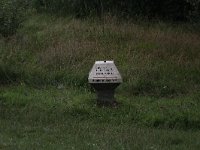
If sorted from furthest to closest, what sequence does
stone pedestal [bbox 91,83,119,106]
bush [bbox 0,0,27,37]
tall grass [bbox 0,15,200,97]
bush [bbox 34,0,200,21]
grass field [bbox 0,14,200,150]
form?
bush [bbox 34,0,200,21] < bush [bbox 0,0,27,37] < tall grass [bbox 0,15,200,97] < stone pedestal [bbox 91,83,119,106] < grass field [bbox 0,14,200,150]

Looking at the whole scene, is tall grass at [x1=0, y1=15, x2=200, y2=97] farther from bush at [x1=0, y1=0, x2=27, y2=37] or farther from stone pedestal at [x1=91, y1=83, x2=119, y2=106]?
stone pedestal at [x1=91, y1=83, x2=119, y2=106]

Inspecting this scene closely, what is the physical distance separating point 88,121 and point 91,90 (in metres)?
1.96

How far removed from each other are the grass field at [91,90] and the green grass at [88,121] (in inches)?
0.6

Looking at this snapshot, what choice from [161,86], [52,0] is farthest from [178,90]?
[52,0]

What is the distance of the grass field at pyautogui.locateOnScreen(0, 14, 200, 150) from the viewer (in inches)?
364

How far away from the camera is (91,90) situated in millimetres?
12312

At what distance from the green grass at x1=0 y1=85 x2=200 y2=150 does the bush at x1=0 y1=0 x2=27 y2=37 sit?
1.88m

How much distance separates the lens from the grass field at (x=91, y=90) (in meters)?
9.23

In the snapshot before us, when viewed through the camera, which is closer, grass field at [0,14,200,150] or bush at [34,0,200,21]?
grass field at [0,14,200,150]

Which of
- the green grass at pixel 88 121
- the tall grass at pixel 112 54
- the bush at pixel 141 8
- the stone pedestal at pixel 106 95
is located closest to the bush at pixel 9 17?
the tall grass at pixel 112 54

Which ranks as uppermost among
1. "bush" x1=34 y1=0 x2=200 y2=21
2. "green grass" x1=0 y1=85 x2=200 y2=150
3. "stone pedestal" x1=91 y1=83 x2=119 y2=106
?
"bush" x1=34 y1=0 x2=200 y2=21

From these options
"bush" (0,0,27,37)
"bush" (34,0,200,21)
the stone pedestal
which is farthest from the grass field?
"bush" (34,0,200,21)

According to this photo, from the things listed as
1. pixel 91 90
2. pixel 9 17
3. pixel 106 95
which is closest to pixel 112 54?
pixel 91 90

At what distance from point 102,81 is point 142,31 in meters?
4.94
